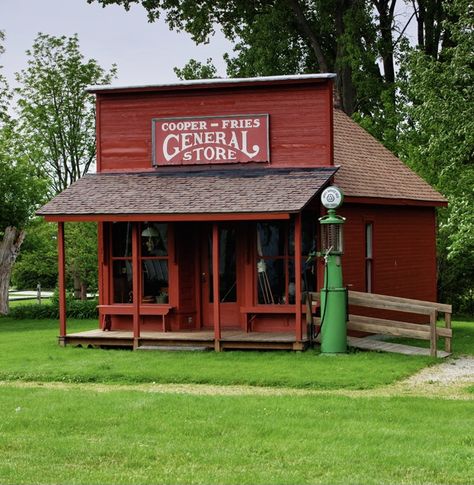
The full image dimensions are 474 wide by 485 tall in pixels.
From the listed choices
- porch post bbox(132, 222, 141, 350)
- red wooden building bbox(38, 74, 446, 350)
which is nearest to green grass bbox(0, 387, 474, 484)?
porch post bbox(132, 222, 141, 350)

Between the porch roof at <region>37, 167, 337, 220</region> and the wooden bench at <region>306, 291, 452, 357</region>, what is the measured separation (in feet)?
6.27

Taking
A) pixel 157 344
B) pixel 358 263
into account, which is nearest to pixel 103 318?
pixel 157 344

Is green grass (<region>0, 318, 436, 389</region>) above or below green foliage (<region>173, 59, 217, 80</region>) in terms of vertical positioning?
below

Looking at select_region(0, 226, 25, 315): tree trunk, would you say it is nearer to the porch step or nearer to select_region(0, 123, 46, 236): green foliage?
select_region(0, 123, 46, 236): green foliage

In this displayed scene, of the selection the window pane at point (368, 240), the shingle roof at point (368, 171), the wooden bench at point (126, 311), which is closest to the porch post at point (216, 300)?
the wooden bench at point (126, 311)

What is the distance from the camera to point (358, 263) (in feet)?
67.2

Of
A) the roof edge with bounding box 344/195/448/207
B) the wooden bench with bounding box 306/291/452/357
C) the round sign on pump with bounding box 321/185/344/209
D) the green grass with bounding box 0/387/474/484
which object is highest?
the roof edge with bounding box 344/195/448/207

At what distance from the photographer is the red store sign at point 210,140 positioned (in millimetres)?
19438

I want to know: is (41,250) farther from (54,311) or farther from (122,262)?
(122,262)

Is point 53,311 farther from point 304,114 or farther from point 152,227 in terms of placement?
point 304,114

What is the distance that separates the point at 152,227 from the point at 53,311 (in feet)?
39.0

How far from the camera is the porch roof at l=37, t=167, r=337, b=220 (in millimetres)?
17766

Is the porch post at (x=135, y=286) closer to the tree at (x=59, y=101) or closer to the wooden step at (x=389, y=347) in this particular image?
Result: the wooden step at (x=389, y=347)

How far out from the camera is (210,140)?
19.6m
